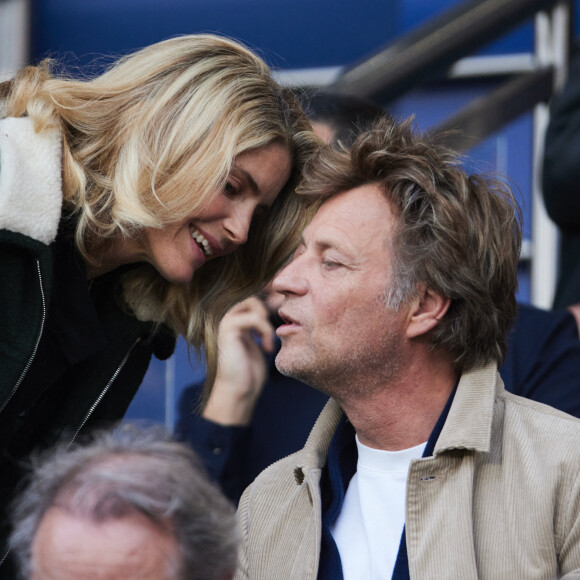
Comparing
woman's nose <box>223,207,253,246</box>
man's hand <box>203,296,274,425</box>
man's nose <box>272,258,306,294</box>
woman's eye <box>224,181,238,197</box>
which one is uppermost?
woman's eye <box>224,181,238,197</box>

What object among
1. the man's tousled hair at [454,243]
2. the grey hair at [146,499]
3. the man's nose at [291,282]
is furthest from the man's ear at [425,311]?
the grey hair at [146,499]

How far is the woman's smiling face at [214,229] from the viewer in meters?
2.76

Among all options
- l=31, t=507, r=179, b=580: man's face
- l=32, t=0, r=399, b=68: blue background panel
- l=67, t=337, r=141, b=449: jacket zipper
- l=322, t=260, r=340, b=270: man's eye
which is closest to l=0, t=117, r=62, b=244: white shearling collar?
l=67, t=337, r=141, b=449: jacket zipper

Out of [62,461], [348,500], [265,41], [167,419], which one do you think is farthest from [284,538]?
[265,41]

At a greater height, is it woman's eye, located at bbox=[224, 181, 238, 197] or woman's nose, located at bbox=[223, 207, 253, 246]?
woman's eye, located at bbox=[224, 181, 238, 197]

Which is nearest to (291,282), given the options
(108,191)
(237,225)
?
(237,225)

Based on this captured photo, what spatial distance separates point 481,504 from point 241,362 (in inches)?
58.5

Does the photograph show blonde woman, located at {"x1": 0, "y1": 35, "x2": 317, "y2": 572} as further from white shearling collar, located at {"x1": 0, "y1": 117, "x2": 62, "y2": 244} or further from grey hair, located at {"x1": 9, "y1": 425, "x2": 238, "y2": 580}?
grey hair, located at {"x1": 9, "y1": 425, "x2": 238, "y2": 580}

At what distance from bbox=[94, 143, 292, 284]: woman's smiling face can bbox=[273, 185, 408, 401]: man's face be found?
19 cm

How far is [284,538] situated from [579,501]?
68 centimetres

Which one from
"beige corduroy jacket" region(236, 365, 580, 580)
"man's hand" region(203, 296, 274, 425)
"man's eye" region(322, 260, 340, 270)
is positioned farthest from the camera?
"man's hand" region(203, 296, 274, 425)

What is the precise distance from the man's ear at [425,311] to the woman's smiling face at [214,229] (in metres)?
0.46

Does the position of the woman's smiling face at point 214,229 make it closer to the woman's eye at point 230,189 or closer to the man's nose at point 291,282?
the woman's eye at point 230,189

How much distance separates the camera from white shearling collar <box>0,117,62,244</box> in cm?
243
